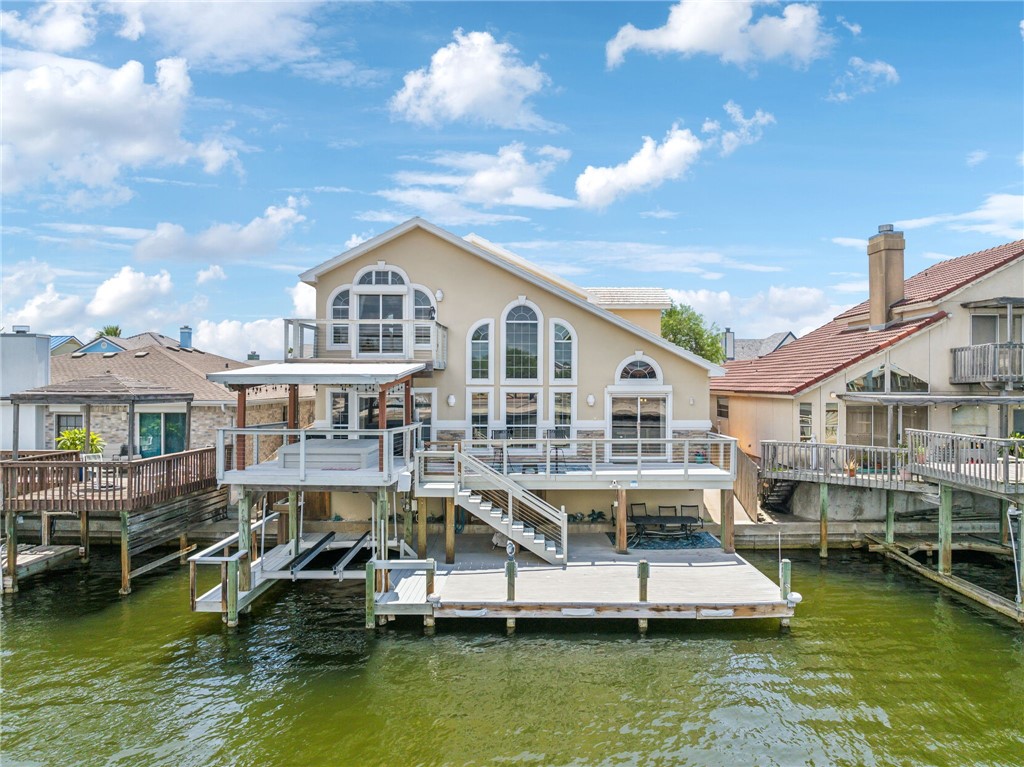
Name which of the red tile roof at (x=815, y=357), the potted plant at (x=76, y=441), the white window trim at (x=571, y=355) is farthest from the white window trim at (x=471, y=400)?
the potted plant at (x=76, y=441)

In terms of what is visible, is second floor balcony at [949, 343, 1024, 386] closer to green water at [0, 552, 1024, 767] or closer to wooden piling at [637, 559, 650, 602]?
green water at [0, 552, 1024, 767]

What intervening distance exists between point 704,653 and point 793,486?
10435 millimetres

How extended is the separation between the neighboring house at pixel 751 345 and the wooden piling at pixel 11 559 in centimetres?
4273

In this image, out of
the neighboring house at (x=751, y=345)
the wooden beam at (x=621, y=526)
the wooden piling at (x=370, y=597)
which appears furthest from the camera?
the neighboring house at (x=751, y=345)

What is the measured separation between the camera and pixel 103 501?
1533 centimetres

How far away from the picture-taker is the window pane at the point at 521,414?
19266mm

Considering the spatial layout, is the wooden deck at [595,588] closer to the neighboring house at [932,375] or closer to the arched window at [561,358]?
the arched window at [561,358]

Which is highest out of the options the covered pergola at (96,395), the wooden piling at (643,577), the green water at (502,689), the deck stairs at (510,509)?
the covered pergola at (96,395)

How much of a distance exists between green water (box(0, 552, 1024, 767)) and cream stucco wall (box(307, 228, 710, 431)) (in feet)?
21.8

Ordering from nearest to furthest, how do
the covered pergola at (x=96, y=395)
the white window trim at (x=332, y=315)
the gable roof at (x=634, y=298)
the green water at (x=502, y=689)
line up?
the green water at (x=502, y=689) → the covered pergola at (x=96, y=395) → the white window trim at (x=332, y=315) → the gable roof at (x=634, y=298)

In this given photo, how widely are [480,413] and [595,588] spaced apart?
7138mm

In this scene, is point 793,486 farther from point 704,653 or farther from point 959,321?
point 704,653

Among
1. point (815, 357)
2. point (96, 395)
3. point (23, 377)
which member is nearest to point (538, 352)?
point (815, 357)

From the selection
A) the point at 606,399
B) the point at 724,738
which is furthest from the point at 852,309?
the point at 724,738
